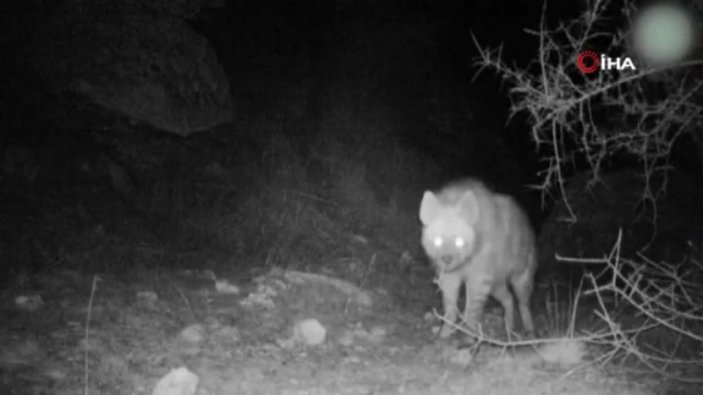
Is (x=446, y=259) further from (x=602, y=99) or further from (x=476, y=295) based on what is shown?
(x=602, y=99)

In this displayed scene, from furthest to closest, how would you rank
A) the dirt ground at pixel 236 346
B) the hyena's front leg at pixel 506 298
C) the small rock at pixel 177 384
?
the hyena's front leg at pixel 506 298, the dirt ground at pixel 236 346, the small rock at pixel 177 384

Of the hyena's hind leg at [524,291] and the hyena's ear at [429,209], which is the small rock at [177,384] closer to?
the hyena's ear at [429,209]

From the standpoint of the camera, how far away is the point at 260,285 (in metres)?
7.01

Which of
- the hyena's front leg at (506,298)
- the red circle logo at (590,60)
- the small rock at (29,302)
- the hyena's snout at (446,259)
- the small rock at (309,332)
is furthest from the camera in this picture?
the hyena's front leg at (506,298)

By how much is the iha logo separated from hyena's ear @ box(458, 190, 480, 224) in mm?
1753

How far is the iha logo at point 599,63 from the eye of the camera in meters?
4.60

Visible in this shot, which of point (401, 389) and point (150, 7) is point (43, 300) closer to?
point (401, 389)

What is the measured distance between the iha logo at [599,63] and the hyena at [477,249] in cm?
187

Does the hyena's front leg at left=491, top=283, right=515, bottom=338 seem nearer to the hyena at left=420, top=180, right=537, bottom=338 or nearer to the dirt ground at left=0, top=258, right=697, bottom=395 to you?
the hyena at left=420, top=180, right=537, bottom=338

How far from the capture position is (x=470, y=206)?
6836 mm

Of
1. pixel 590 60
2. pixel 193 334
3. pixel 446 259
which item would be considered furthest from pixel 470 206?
pixel 193 334

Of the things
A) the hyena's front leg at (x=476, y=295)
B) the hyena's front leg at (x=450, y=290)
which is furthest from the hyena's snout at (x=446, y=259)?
the hyena's front leg at (x=476, y=295)

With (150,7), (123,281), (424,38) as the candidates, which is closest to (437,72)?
(424,38)

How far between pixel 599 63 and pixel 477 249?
2.35 m
